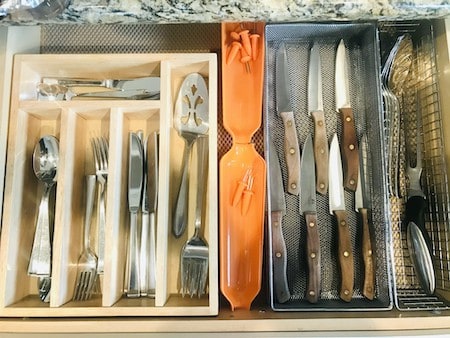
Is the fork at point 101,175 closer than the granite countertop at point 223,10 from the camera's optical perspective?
No

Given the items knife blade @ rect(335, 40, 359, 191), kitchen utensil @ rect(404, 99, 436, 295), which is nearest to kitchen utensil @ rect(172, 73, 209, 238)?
knife blade @ rect(335, 40, 359, 191)

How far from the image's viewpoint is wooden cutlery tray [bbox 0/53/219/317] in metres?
0.61

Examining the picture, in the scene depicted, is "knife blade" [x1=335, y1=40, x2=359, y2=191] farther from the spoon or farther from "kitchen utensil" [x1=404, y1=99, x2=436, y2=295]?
the spoon

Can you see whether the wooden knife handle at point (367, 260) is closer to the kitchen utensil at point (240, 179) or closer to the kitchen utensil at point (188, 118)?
the kitchen utensil at point (240, 179)

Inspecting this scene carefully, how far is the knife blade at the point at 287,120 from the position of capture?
698 mm

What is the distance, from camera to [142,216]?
27.4 inches

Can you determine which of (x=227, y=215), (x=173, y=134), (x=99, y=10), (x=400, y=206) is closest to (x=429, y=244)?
(x=400, y=206)

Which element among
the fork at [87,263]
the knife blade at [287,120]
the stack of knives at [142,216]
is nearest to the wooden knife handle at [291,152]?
the knife blade at [287,120]

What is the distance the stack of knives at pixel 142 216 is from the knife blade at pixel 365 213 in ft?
1.06

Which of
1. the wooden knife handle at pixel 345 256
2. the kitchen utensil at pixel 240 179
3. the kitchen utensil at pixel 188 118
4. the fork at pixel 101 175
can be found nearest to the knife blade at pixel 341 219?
the wooden knife handle at pixel 345 256

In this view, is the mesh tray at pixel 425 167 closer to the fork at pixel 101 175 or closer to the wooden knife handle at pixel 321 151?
the wooden knife handle at pixel 321 151

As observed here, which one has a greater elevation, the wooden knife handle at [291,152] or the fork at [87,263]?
the wooden knife handle at [291,152]

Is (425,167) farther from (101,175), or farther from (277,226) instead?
(101,175)

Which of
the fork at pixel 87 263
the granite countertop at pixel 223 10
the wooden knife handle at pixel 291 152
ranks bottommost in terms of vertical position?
the fork at pixel 87 263
